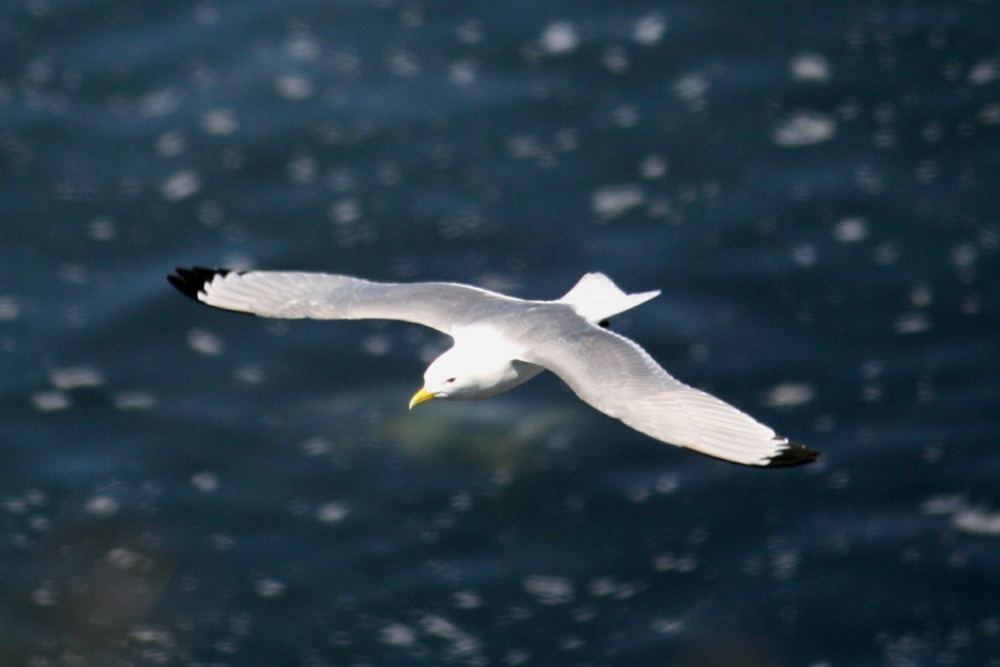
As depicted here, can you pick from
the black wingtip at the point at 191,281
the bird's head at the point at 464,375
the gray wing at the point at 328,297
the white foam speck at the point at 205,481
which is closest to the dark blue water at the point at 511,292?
the white foam speck at the point at 205,481

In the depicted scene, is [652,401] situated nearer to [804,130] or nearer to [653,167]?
[653,167]

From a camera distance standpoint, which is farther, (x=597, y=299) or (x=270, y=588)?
(x=270, y=588)

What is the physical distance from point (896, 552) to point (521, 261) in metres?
3.82

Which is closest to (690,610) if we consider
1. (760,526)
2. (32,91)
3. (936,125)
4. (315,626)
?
(760,526)

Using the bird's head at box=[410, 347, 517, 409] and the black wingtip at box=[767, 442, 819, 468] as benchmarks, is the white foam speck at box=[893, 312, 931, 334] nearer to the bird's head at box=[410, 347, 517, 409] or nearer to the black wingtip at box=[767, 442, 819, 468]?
the bird's head at box=[410, 347, 517, 409]

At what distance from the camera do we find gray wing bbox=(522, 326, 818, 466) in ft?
22.6

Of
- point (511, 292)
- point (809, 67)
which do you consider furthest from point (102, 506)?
point (809, 67)

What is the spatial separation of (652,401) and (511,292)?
4.94 metres

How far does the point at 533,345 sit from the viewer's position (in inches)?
311

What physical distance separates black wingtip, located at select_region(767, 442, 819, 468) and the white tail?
1.64 metres

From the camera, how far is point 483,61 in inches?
560

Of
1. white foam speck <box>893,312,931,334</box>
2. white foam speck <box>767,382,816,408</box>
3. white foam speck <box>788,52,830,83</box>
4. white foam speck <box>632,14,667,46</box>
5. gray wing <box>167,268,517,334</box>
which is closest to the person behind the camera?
gray wing <box>167,268,517,334</box>

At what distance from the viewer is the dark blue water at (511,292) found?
10.7 metres

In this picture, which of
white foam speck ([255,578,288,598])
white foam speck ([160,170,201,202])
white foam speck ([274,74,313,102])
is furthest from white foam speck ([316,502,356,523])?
white foam speck ([274,74,313,102])
